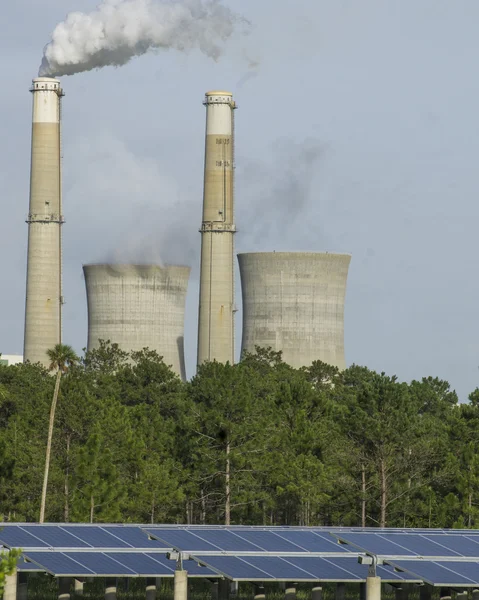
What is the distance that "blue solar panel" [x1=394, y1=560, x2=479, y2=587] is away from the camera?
3438cm

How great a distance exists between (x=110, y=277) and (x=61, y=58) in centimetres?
1694

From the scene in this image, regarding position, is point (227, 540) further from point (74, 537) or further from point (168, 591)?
point (168, 591)

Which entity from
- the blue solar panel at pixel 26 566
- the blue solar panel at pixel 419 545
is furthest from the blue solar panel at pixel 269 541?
the blue solar panel at pixel 26 566

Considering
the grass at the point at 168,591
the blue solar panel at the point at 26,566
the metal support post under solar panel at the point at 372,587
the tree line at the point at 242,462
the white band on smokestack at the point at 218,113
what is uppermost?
the white band on smokestack at the point at 218,113

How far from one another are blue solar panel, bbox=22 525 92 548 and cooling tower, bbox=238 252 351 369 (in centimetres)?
5370

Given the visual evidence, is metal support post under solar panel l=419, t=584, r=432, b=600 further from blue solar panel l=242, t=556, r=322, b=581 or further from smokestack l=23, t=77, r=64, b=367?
smokestack l=23, t=77, r=64, b=367

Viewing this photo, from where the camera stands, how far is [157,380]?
91.3 meters

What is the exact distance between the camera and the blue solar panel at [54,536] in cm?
3709

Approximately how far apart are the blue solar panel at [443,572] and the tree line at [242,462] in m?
18.6

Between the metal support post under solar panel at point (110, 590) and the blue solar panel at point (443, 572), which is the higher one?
the blue solar panel at point (443, 572)

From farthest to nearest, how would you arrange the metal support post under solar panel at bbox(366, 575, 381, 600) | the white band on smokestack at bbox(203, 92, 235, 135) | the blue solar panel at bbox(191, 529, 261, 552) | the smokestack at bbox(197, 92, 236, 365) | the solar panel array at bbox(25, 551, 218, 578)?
1. the white band on smokestack at bbox(203, 92, 235, 135)
2. the smokestack at bbox(197, 92, 236, 365)
3. the blue solar panel at bbox(191, 529, 261, 552)
4. the solar panel array at bbox(25, 551, 218, 578)
5. the metal support post under solar panel at bbox(366, 575, 381, 600)

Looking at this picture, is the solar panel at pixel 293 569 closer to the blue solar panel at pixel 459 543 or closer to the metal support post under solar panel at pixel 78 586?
the blue solar panel at pixel 459 543

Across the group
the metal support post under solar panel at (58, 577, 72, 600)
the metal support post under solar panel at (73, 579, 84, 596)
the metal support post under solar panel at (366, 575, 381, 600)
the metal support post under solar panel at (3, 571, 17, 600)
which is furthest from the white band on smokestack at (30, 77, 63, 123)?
the metal support post under solar panel at (366, 575, 381, 600)

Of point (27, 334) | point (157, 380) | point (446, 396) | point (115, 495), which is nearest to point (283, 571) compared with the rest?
point (115, 495)
